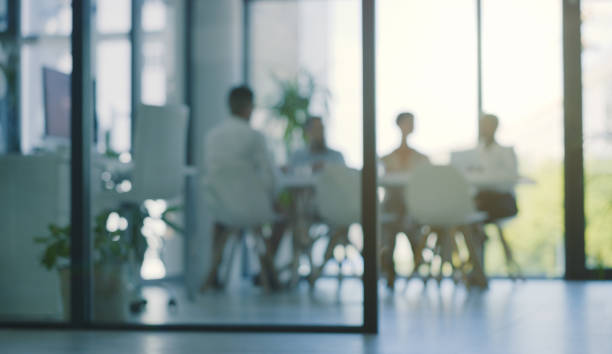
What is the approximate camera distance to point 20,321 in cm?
393

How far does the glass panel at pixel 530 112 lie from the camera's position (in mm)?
6523

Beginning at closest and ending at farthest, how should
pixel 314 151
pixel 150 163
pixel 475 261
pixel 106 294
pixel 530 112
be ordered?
Result: pixel 106 294, pixel 150 163, pixel 475 261, pixel 314 151, pixel 530 112

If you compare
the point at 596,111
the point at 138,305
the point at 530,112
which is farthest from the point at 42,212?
the point at 596,111

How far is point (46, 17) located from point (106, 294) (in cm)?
160

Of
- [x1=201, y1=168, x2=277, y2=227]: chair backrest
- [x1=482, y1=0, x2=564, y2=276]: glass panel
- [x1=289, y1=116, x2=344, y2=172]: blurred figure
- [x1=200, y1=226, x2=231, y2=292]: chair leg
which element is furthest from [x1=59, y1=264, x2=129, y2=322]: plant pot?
[x1=482, y1=0, x2=564, y2=276]: glass panel

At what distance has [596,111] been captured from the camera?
6.52 m

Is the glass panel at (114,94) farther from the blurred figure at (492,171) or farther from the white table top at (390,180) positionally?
the blurred figure at (492,171)

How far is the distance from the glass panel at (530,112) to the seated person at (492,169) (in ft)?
1.56

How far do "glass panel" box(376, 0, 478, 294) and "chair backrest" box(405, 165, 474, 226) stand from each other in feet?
0.03

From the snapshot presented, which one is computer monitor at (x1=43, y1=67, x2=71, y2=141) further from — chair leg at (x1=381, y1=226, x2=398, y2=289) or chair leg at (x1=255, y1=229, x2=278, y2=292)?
chair leg at (x1=381, y1=226, x2=398, y2=289)

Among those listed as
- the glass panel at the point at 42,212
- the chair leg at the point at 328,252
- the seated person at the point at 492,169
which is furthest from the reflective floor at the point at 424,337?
the seated person at the point at 492,169

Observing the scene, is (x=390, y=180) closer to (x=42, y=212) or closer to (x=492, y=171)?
(x=492, y=171)

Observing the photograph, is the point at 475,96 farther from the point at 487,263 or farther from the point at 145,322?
the point at 145,322

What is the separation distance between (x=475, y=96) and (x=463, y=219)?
A: 159 centimetres
